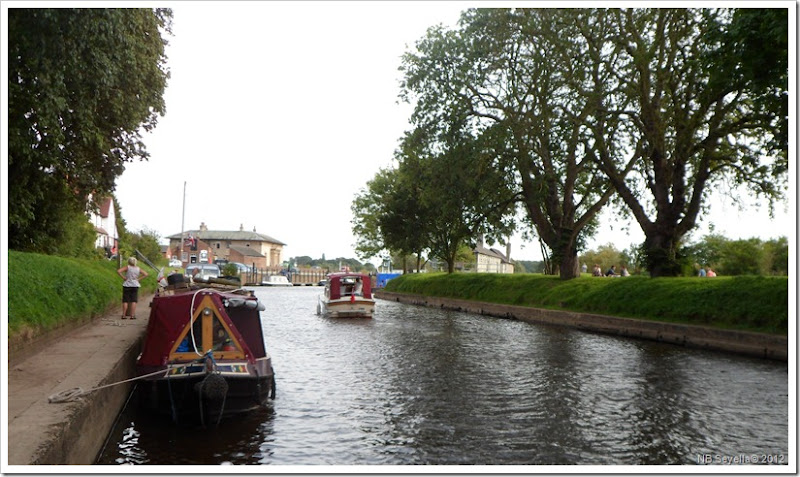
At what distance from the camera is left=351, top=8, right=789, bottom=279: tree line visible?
24062mm

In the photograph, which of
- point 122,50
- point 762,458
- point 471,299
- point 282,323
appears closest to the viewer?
point 762,458

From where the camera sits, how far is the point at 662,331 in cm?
2216

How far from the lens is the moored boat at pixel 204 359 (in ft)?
34.1

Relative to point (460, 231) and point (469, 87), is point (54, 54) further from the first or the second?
point (460, 231)

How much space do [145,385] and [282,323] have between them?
18.7 metres

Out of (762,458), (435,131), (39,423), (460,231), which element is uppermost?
(435,131)

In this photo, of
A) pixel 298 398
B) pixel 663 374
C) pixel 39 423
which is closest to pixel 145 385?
pixel 298 398

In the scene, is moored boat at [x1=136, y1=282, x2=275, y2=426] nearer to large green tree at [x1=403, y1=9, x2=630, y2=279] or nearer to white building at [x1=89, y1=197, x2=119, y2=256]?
large green tree at [x1=403, y1=9, x2=630, y2=279]

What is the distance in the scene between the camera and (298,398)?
497 inches

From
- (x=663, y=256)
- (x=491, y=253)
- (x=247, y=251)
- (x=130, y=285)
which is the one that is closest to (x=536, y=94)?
(x=663, y=256)

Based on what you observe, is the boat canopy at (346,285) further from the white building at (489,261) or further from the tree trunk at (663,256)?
the white building at (489,261)

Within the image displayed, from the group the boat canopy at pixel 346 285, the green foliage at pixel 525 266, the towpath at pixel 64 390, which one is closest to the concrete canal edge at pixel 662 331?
the boat canopy at pixel 346 285

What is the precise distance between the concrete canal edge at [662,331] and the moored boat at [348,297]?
7072 mm

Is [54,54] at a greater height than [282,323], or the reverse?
[54,54]
